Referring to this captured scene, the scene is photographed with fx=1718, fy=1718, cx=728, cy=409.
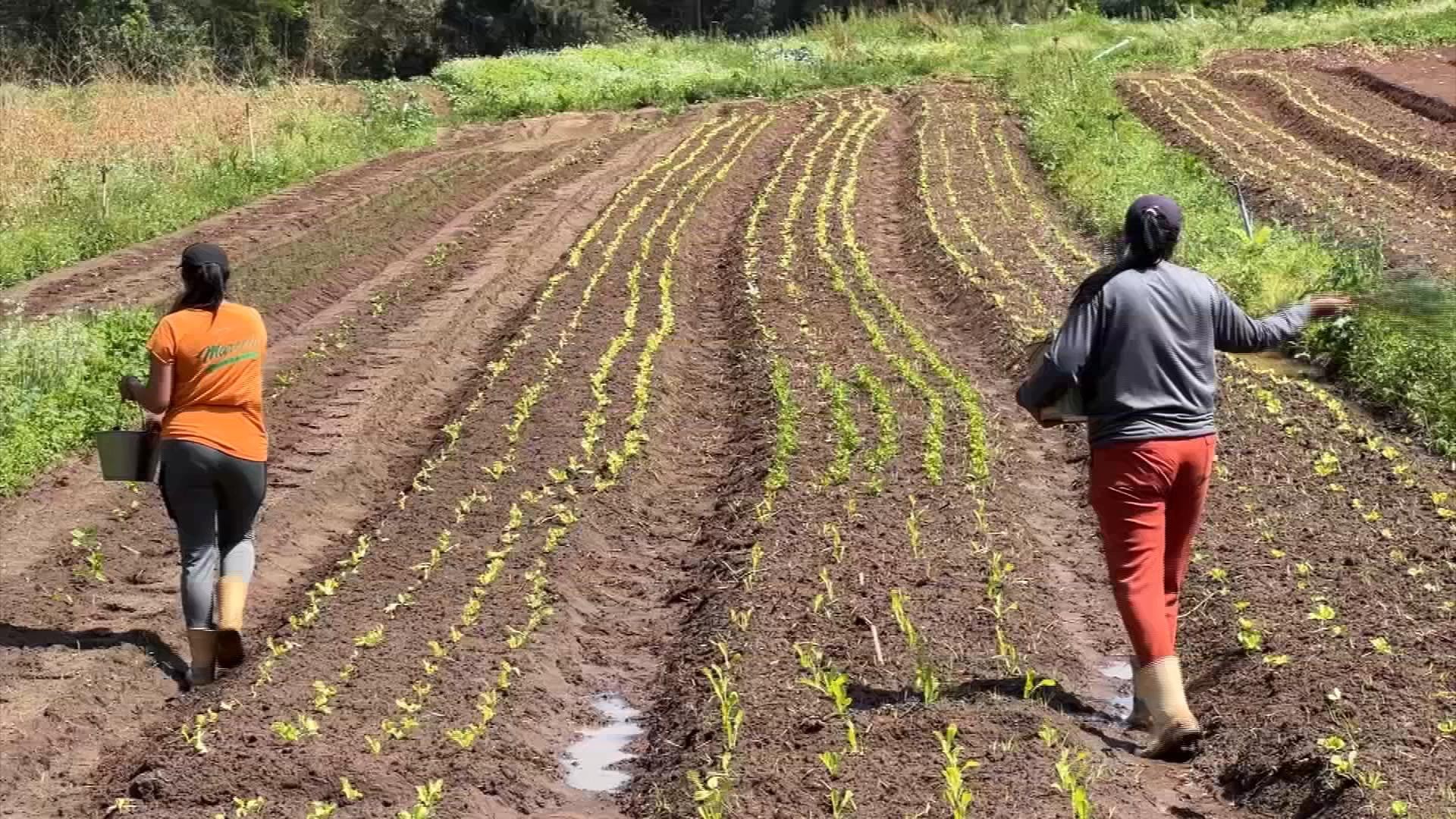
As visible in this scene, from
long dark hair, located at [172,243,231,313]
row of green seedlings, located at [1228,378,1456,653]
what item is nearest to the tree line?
row of green seedlings, located at [1228,378,1456,653]

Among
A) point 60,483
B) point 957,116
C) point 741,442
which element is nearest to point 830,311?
point 741,442

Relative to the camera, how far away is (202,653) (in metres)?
7.06

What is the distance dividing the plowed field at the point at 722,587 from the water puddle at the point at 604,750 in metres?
0.07

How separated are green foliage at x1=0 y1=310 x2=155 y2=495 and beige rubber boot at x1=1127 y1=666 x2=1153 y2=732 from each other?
22.0 ft

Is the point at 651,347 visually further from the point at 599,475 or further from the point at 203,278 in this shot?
the point at 203,278

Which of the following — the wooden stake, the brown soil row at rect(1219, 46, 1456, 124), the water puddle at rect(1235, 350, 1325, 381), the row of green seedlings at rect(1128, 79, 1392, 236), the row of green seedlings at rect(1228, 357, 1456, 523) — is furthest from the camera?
the brown soil row at rect(1219, 46, 1456, 124)

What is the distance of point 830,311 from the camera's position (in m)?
13.7

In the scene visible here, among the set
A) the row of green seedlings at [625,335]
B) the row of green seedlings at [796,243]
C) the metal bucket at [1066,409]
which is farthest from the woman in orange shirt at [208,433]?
the row of green seedlings at [796,243]

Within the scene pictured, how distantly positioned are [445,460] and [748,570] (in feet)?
9.79

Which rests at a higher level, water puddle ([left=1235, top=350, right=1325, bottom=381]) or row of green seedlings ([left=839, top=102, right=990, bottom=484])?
row of green seedlings ([left=839, top=102, right=990, bottom=484])

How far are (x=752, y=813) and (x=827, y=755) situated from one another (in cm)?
33

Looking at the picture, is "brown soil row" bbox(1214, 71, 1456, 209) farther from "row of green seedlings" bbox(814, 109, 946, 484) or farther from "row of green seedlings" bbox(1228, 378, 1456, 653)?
"row of green seedlings" bbox(1228, 378, 1456, 653)

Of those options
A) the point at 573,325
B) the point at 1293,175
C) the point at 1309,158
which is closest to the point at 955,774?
the point at 573,325

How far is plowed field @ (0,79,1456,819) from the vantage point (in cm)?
572
